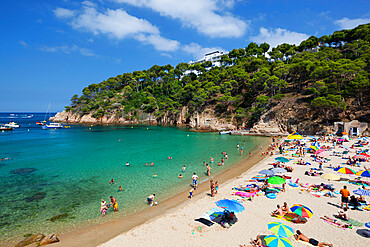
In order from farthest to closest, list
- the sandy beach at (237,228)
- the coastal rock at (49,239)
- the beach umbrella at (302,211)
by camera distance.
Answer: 1. the beach umbrella at (302,211)
2. the coastal rock at (49,239)
3. the sandy beach at (237,228)

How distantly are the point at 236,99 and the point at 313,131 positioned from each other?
27092mm

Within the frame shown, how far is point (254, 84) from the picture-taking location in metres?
64.6

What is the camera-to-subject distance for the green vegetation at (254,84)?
4247cm

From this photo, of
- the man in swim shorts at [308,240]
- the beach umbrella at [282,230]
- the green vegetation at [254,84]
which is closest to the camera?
the beach umbrella at [282,230]

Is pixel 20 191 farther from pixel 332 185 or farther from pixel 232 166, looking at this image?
pixel 332 185

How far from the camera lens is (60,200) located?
1510 centimetres

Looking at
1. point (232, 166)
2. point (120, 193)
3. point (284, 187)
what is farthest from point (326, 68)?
point (120, 193)

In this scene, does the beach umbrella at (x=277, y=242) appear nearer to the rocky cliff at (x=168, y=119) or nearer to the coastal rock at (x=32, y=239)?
the coastal rock at (x=32, y=239)

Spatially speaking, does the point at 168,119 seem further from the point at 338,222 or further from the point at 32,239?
the point at 338,222

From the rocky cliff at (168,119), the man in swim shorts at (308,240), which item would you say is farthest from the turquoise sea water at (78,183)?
the rocky cliff at (168,119)

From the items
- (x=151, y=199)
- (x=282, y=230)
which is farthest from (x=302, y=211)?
(x=151, y=199)

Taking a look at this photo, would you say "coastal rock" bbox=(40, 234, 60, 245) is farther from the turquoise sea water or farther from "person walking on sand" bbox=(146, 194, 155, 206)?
"person walking on sand" bbox=(146, 194, 155, 206)

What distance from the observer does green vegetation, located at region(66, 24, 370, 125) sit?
42469 mm

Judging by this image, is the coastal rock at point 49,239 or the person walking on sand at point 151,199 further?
the person walking on sand at point 151,199
